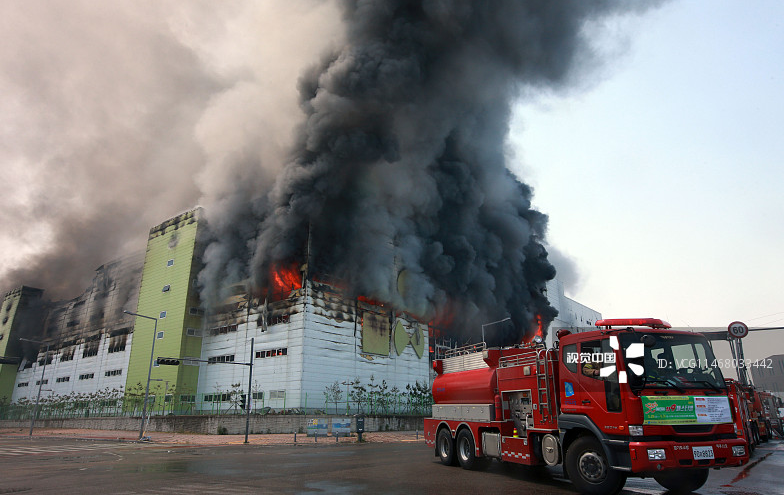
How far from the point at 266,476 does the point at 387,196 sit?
3948 cm

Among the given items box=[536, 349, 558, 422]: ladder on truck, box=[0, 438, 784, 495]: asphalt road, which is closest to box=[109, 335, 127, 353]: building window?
box=[0, 438, 784, 495]: asphalt road

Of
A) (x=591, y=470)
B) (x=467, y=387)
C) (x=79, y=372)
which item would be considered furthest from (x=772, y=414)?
(x=79, y=372)

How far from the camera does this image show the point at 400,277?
5072cm

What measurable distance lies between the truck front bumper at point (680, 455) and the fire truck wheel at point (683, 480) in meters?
1.07

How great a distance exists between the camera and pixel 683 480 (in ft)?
31.0

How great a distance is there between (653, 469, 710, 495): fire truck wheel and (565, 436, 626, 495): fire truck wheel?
4.66 feet

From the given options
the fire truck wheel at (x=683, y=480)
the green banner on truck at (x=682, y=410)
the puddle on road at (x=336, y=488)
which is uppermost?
the green banner on truck at (x=682, y=410)

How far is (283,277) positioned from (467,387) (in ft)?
117

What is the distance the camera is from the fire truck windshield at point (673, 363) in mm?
8383

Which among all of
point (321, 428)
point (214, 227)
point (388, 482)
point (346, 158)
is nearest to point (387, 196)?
point (346, 158)

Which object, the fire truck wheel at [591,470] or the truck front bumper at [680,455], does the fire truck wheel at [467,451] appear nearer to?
the fire truck wheel at [591,470]

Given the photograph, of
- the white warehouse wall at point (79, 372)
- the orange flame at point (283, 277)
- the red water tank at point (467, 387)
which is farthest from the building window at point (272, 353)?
the red water tank at point (467, 387)

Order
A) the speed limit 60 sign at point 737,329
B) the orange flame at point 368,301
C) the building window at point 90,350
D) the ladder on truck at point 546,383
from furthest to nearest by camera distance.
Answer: the building window at point 90,350, the orange flame at point 368,301, the speed limit 60 sign at point 737,329, the ladder on truck at point 546,383

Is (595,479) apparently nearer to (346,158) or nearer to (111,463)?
(111,463)
